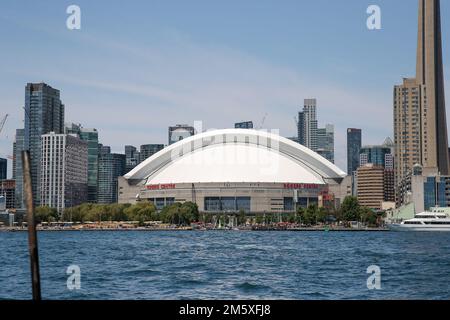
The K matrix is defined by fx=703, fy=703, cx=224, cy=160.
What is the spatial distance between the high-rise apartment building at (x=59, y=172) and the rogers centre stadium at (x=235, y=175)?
26183 millimetres

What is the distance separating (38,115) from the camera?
186125 millimetres

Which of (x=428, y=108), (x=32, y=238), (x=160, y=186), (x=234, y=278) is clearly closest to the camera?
(x=32, y=238)

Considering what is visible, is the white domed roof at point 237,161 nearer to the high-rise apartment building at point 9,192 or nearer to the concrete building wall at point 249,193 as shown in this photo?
the concrete building wall at point 249,193

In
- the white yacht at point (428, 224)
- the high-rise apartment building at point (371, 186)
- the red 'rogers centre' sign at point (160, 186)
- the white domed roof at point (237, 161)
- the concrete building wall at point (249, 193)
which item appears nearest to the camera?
the white yacht at point (428, 224)

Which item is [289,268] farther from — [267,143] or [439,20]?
[439,20]

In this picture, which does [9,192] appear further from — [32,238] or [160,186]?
[32,238]

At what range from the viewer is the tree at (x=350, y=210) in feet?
414

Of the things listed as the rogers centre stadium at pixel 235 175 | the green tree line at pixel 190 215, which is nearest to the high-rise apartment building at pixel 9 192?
the rogers centre stadium at pixel 235 175

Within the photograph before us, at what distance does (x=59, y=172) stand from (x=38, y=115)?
67.4ft

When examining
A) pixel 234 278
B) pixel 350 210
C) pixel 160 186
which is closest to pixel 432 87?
pixel 350 210

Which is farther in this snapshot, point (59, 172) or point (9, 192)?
point (9, 192)

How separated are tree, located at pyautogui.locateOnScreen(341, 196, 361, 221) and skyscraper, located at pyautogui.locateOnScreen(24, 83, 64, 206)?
8735 centimetres

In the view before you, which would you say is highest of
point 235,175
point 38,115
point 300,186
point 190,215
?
point 38,115
